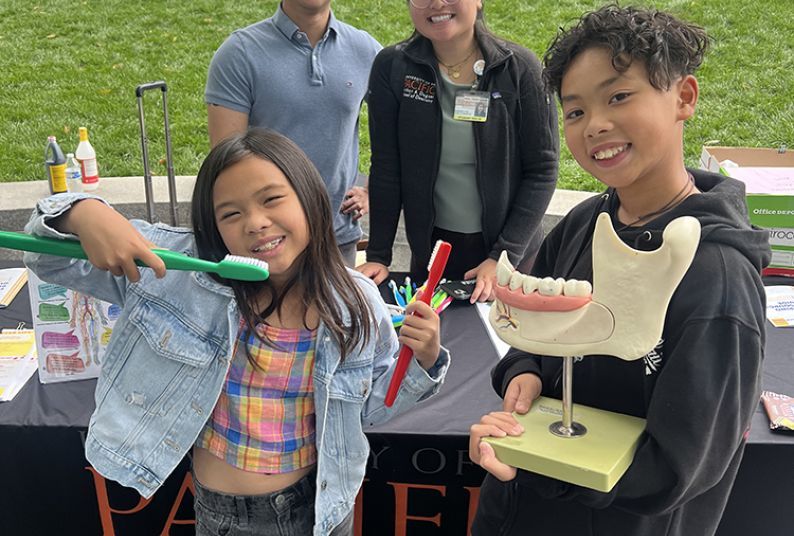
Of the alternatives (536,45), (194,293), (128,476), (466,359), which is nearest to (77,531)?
(128,476)

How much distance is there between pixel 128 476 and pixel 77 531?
761 mm

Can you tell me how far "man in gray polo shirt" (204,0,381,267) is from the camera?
238cm

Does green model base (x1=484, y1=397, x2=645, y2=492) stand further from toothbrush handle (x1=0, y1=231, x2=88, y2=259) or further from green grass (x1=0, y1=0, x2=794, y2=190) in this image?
green grass (x1=0, y1=0, x2=794, y2=190)

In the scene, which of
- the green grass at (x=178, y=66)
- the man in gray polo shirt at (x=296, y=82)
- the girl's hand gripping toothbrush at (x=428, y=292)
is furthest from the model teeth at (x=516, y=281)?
the green grass at (x=178, y=66)

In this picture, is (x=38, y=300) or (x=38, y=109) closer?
(x=38, y=300)

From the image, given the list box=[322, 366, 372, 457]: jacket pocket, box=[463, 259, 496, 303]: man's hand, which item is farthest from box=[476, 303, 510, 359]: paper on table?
box=[322, 366, 372, 457]: jacket pocket

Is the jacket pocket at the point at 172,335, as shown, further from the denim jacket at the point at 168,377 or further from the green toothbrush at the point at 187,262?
the green toothbrush at the point at 187,262

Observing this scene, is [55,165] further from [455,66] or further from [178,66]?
[178,66]

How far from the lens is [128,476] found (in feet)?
4.86

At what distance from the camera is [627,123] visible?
117cm

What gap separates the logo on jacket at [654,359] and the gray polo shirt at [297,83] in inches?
56.1

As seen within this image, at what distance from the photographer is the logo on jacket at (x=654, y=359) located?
1.15 m

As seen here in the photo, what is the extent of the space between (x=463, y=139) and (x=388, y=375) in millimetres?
1001

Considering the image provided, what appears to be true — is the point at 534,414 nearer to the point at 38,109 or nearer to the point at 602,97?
the point at 602,97
